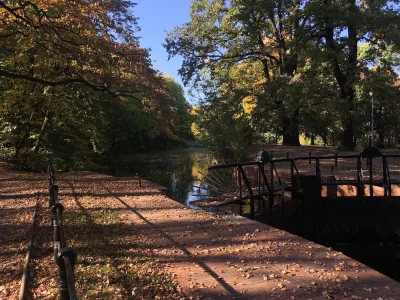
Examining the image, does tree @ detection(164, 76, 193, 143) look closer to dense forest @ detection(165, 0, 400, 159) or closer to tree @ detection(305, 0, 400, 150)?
dense forest @ detection(165, 0, 400, 159)

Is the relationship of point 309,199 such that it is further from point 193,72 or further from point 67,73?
point 193,72

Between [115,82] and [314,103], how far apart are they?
16728 millimetres

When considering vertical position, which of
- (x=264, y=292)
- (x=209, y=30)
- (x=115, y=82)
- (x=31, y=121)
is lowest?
(x=264, y=292)

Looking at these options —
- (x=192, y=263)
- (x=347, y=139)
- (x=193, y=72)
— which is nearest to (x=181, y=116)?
(x=193, y=72)

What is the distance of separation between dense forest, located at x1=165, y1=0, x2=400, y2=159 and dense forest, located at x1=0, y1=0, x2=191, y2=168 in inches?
278

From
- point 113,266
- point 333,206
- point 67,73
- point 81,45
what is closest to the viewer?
point 113,266

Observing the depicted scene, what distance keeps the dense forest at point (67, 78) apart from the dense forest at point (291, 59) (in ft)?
23.1

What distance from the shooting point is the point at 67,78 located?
1811 centimetres

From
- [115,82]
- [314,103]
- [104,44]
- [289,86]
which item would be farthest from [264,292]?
[314,103]

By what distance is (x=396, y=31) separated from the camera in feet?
78.3

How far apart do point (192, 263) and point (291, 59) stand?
25341 mm

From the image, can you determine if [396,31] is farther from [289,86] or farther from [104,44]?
[104,44]

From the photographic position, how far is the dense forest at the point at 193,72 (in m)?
15.3

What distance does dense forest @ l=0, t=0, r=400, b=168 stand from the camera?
1528cm
